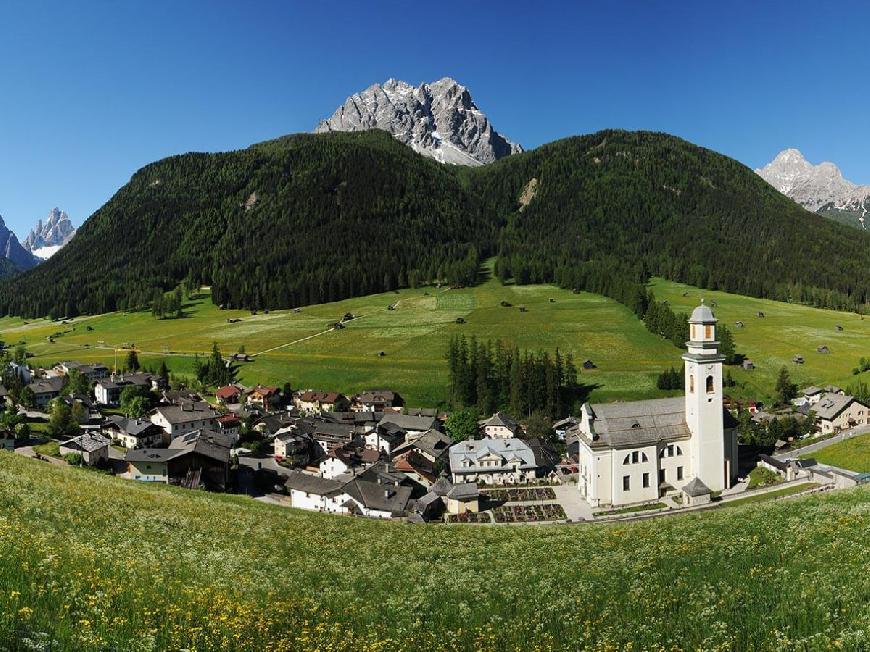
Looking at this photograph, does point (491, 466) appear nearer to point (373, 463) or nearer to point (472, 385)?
point (373, 463)

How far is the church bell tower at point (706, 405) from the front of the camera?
62.3 meters

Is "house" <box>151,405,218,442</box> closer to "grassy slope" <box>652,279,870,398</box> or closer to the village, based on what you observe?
the village

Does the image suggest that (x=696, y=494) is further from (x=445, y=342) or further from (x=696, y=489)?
(x=445, y=342)

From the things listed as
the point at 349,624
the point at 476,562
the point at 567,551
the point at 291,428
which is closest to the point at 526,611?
the point at 349,624

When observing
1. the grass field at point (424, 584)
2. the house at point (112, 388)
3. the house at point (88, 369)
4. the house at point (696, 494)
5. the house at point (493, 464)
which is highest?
the grass field at point (424, 584)

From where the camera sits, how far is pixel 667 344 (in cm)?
14088

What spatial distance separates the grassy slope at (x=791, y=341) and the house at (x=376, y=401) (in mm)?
68994

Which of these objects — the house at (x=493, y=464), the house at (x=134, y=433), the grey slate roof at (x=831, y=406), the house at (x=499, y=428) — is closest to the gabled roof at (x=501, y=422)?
the house at (x=499, y=428)

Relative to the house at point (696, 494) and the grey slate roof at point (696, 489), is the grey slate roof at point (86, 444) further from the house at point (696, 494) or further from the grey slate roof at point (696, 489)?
the grey slate roof at point (696, 489)

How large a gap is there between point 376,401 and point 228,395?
3270 centimetres

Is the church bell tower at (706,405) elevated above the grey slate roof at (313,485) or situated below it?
above

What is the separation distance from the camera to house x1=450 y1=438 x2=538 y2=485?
79625mm

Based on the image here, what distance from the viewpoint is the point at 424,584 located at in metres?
23.8

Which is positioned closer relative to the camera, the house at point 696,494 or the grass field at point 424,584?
the grass field at point 424,584
